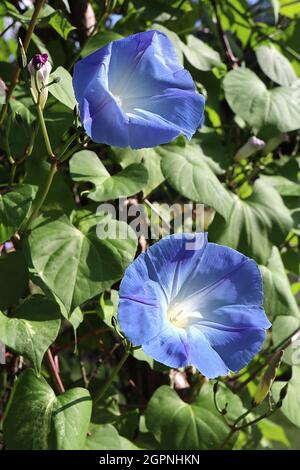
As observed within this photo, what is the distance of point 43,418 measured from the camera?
1059mm

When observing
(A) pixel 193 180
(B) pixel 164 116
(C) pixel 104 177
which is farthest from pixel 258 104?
(B) pixel 164 116

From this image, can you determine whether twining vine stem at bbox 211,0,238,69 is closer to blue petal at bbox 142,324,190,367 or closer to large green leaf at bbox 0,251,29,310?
large green leaf at bbox 0,251,29,310

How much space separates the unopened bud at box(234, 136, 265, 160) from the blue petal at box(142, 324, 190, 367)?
2.10ft

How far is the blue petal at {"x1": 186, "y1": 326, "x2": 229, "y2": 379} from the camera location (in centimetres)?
92

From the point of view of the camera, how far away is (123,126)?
2.93 ft

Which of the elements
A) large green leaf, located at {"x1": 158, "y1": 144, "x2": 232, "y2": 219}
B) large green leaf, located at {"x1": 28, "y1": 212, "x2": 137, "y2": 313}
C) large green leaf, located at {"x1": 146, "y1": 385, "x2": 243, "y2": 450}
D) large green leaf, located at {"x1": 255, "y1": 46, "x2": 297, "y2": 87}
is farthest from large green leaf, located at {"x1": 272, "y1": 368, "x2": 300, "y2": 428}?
large green leaf, located at {"x1": 255, "y1": 46, "x2": 297, "y2": 87}

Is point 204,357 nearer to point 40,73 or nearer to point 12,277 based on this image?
point 12,277

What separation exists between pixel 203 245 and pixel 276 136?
564 millimetres

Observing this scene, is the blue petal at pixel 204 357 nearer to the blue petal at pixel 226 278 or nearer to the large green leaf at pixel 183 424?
the blue petal at pixel 226 278

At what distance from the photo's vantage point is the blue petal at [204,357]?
3.01 ft

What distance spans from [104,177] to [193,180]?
16cm

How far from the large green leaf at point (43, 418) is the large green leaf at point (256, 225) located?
17.0 inches

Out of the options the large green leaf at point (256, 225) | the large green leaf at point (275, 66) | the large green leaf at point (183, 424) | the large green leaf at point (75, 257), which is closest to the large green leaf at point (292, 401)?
the large green leaf at point (183, 424)

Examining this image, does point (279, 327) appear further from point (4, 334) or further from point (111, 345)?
point (4, 334)
